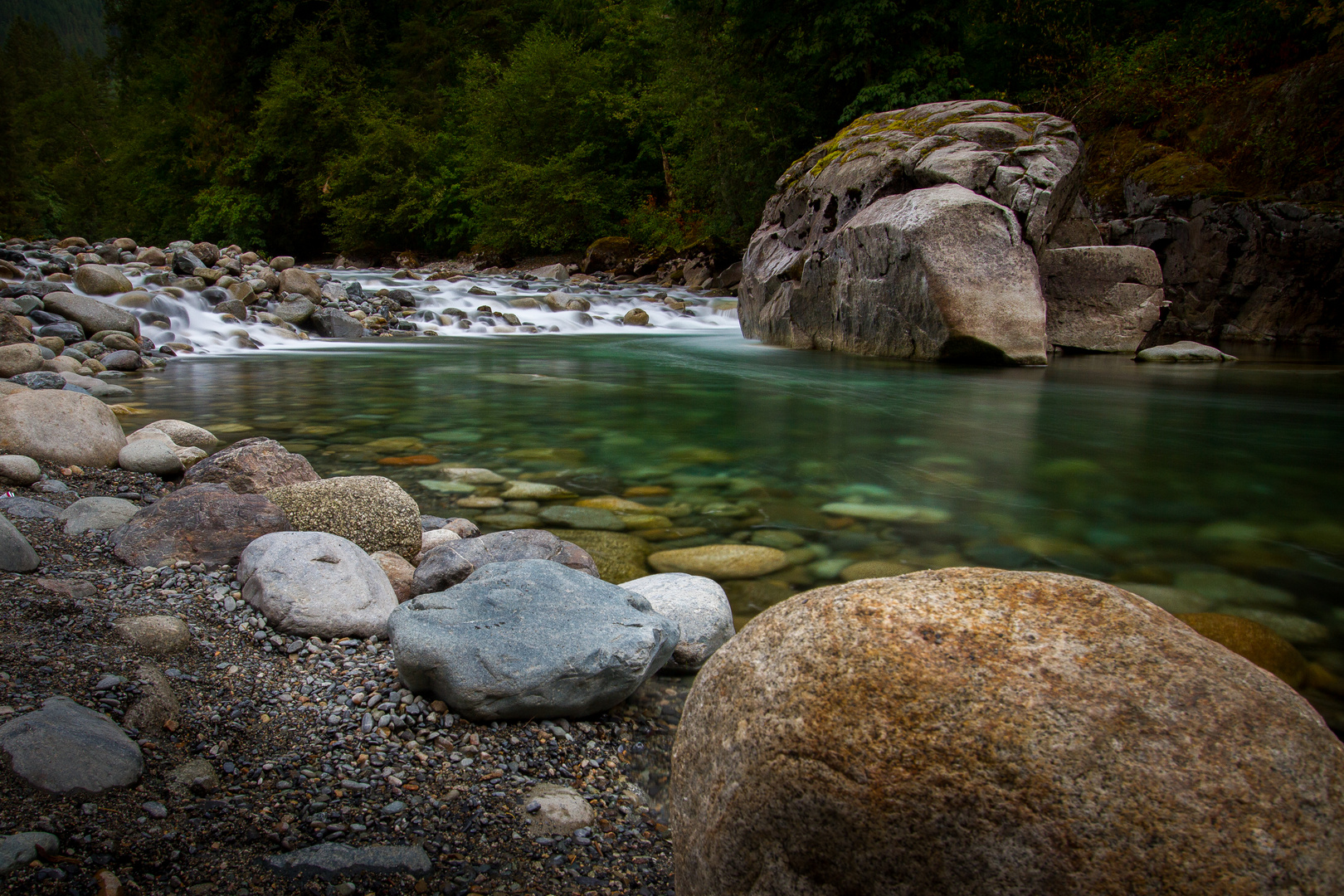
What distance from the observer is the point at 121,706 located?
5.80 ft

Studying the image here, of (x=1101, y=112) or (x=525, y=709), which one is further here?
(x=1101, y=112)

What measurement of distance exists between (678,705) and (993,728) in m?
1.23

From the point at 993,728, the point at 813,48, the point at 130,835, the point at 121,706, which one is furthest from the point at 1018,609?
the point at 813,48

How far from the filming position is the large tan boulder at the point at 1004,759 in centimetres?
102

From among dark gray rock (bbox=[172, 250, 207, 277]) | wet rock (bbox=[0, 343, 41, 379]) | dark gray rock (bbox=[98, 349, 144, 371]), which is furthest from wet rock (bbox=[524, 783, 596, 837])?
dark gray rock (bbox=[172, 250, 207, 277])

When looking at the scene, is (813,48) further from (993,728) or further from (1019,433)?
(993,728)

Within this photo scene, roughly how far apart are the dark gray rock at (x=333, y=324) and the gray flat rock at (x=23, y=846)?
1358 centimetres

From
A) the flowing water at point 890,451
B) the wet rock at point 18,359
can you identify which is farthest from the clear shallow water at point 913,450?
the wet rock at point 18,359

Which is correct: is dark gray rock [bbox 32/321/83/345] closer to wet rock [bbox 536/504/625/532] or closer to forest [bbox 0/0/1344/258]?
wet rock [bbox 536/504/625/532]

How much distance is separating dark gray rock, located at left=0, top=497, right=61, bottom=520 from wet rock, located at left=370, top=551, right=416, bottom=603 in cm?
126

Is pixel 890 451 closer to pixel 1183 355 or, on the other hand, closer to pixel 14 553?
pixel 14 553

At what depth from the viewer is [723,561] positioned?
3.20 meters

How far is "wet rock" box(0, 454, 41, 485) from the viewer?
11.3ft

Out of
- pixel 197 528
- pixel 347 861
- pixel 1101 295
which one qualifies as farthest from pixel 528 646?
pixel 1101 295
